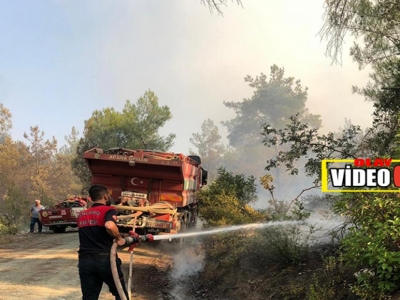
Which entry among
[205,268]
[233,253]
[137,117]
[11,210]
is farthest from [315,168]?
[137,117]

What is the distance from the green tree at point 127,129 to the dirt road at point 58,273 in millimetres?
16540

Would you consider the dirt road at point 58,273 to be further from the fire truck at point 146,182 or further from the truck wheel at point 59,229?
the truck wheel at point 59,229

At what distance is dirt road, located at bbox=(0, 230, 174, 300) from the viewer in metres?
6.32

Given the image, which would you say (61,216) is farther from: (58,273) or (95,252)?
(95,252)

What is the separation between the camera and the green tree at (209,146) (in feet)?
245

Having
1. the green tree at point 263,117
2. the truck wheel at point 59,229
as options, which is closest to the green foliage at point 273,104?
the green tree at point 263,117

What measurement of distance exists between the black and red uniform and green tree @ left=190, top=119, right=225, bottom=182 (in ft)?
225

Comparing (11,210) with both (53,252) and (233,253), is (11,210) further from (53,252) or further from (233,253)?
(233,253)

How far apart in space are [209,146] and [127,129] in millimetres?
49597

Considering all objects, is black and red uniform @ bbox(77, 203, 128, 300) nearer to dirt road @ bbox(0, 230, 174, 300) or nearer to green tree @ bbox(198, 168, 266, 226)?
dirt road @ bbox(0, 230, 174, 300)

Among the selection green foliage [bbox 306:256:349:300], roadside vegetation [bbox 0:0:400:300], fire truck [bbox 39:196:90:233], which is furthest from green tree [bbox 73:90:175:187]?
green foliage [bbox 306:256:349:300]

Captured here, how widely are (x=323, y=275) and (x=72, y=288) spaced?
13.9 ft

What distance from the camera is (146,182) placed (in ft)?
33.7

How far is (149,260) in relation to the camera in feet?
A: 31.3
